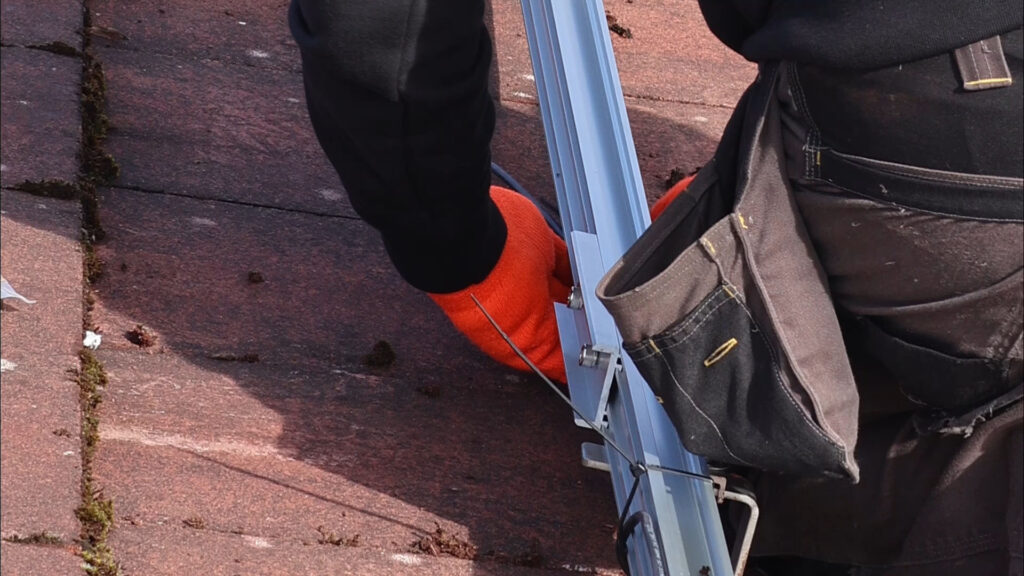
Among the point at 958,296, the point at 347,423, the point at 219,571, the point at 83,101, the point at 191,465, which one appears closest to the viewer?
the point at 958,296

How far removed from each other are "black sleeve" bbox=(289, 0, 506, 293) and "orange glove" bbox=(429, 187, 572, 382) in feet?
0.22

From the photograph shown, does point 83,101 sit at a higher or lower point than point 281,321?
higher

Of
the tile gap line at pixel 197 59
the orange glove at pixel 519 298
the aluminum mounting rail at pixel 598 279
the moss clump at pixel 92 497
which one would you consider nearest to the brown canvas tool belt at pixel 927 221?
the aluminum mounting rail at pixel 598 279

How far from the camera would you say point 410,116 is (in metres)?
1.57

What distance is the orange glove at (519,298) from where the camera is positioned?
187 cm

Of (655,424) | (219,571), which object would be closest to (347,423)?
(219,571)

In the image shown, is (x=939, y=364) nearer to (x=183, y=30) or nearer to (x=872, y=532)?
(x=872, y=532)

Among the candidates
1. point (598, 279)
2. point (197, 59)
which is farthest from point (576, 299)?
point (197, 59)

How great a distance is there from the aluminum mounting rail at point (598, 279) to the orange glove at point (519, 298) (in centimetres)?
5

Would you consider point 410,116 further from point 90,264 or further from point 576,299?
point 90,264

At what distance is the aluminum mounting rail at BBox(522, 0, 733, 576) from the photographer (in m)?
1.59

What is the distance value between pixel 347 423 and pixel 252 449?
0.15 meters

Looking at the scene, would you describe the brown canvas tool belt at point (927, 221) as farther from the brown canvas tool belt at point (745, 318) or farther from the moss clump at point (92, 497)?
the moss clump at point (92, 497)

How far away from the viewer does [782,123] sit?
1.46 meters
